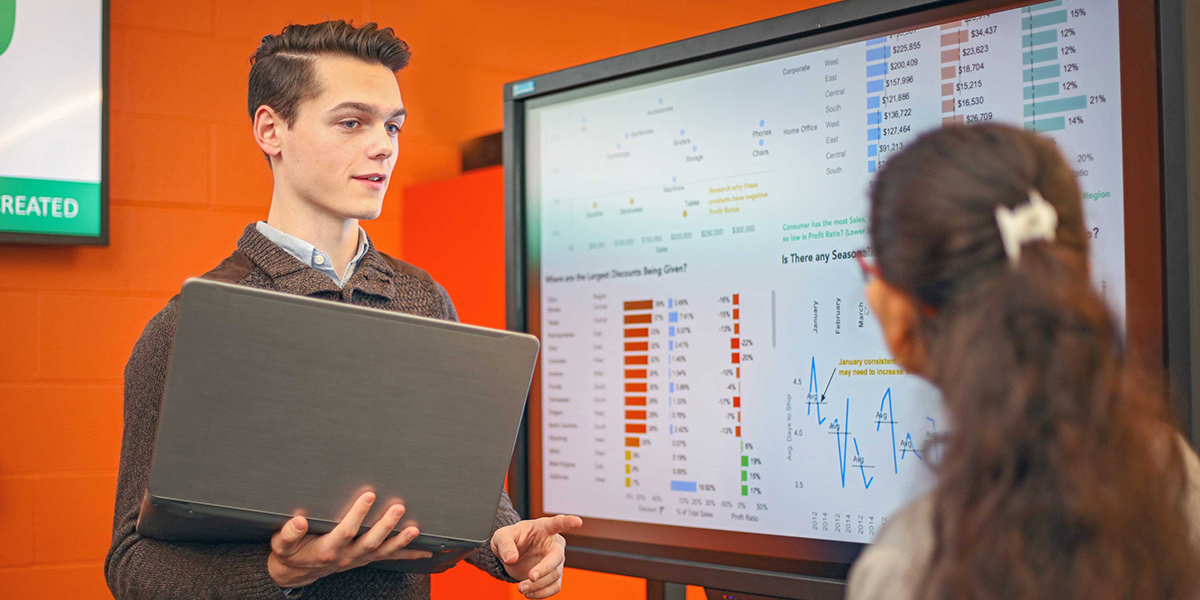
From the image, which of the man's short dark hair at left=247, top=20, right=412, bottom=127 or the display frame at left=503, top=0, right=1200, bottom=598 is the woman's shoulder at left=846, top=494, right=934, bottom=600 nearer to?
A: the display frame at left=503, top=0, right=1200, bottom=598

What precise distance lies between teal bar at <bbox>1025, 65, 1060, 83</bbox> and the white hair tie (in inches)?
19.9

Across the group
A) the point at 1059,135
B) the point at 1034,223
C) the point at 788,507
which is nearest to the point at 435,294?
the point at 788,507

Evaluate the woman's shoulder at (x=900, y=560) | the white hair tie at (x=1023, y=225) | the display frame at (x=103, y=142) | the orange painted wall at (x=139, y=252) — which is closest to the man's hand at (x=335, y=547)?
the woman's shoulder at (x=900, y=560)

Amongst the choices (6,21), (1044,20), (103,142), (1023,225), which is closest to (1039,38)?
(1044,20)

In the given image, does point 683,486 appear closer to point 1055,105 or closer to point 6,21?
point 1055,105

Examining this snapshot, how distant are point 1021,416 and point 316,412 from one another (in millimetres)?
629

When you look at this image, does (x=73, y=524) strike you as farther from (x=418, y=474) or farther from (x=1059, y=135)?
(x=1059, y=135)

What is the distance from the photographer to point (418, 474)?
954mm

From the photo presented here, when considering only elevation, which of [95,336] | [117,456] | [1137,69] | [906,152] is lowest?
[117,456]

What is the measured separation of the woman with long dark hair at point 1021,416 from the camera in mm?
560

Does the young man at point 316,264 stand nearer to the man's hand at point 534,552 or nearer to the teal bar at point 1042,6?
the man's hand at point 534,552

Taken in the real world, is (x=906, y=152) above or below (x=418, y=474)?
above

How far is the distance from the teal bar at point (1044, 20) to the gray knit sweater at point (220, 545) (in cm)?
85

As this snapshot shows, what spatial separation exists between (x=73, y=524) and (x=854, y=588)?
186cm
